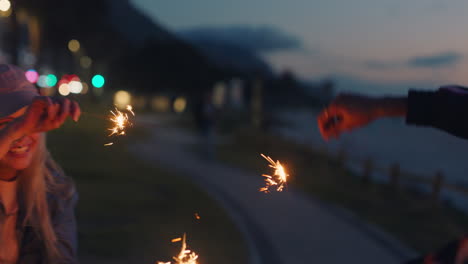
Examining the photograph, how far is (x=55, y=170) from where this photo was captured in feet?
9.06

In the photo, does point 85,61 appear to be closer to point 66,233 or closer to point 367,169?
point 367,169

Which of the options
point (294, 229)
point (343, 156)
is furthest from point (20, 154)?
point (343, 156)

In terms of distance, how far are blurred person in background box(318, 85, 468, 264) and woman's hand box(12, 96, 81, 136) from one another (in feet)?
3.69

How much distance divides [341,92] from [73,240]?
1.76 metres

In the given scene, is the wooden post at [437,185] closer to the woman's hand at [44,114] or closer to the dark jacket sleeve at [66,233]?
the dark jacket sleeve at [66,233]

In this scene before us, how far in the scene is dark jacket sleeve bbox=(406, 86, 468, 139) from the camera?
158cm

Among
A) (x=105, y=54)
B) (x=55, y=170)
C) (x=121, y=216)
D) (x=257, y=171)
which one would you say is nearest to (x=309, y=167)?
(x=257, y=171)

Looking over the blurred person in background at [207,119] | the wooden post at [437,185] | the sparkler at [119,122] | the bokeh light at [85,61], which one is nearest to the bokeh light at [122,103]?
the sparkler at [119,122]

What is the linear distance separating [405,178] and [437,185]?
4.55 ft

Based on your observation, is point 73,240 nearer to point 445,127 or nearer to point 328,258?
point 445,127

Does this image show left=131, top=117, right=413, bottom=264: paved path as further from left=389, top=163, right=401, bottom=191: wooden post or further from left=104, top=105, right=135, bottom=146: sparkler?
left=104, top=105, right=135, bottom=146: sparkler

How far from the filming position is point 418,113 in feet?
5.54

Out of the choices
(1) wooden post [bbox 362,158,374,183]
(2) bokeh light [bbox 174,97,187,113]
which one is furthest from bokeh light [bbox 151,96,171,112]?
(1) wooden post [bbox 362,158,374,183]

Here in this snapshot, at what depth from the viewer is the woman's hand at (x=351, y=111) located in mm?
1788
